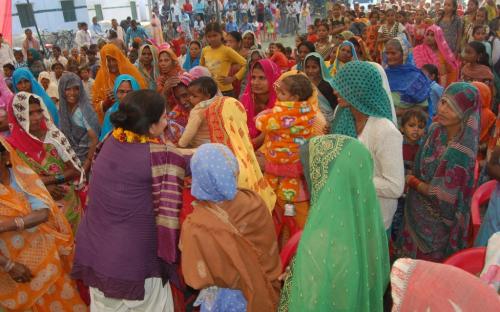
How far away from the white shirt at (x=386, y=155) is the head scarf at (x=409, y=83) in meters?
2.11

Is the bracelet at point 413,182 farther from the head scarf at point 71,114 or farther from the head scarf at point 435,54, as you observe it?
the head scarf at point 435,54

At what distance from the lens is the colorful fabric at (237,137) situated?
2.66m

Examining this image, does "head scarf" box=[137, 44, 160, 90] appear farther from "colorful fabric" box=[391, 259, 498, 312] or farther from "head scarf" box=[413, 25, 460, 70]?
"colorful fabric" box=[391, 259, 498, 312]

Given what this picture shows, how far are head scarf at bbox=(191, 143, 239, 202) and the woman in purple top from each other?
185mm

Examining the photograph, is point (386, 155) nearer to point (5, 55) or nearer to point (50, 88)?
point (50, 88)

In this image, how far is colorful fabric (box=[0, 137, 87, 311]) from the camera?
2.24m

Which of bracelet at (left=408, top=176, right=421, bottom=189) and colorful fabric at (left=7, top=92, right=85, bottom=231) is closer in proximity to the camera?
bracelet at (left=408, top=176, right=421, bottom=189)

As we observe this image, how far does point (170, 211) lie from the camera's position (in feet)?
6.56

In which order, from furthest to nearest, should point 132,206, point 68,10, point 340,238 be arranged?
point 68,10 → point 132,206 → point 340,238

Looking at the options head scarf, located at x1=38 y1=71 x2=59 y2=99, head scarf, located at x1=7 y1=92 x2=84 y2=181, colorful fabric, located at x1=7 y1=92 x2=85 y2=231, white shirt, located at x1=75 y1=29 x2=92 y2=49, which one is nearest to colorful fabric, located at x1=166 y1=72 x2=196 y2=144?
colorful fabric, located at x1=7 y1=92 x2=85 y2=231

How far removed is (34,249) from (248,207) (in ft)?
4.43

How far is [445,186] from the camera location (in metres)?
2.46

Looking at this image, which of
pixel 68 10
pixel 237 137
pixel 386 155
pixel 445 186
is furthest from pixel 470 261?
pixel 68 10

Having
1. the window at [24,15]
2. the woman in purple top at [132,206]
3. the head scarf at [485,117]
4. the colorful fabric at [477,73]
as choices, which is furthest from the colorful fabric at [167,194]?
the window at [24,15]
